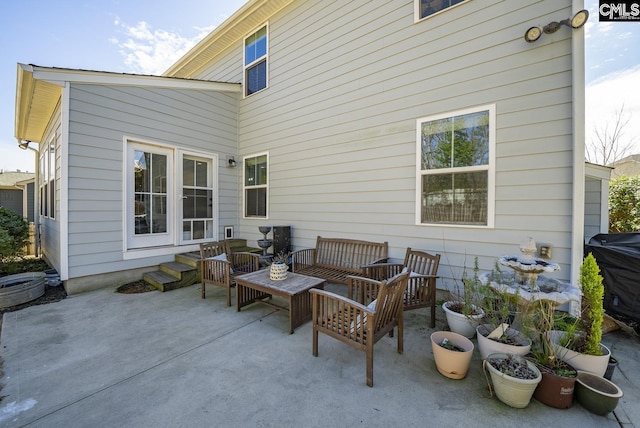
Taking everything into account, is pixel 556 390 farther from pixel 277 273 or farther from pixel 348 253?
pixel 348 253

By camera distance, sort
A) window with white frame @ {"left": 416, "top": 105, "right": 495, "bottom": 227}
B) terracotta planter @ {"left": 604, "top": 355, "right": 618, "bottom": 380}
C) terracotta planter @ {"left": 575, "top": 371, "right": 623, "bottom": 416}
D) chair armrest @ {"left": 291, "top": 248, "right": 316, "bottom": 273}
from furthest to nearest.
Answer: chair armrest @ {"left": 291, "top": 248, "right": 316, "bottom": 273}, window with white frame @ {"left": 416, "top": 105, "right": 495, "bottom": 227}, terracotta planter @ {"left": 604, "top": 355, "right": 618, "bottom": 380}, terracotta planter @ {"left": 575, "top": 371, "right": 623, "bottom": 416}

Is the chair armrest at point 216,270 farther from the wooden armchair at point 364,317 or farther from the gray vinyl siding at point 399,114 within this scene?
the wooden armchair at point 364,317

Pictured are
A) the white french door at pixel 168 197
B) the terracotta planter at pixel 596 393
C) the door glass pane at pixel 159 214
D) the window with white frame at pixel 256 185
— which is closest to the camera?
the terracotta planter at pixel 596 393

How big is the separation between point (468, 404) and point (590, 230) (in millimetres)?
5023

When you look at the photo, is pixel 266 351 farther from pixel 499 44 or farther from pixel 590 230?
pixel 590 230

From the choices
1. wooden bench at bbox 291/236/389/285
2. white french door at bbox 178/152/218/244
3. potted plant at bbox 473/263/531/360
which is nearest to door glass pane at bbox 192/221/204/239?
white french door at bbox 178/152/218/244

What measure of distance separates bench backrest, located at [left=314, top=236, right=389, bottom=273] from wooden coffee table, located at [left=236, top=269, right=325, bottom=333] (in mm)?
1096

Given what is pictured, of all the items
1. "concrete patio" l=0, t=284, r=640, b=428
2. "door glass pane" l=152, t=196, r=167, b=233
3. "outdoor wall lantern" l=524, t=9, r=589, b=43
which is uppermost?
"outdoor wall lantern" l=524, t=9, r=589, b=43

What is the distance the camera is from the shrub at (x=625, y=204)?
17.4 feet

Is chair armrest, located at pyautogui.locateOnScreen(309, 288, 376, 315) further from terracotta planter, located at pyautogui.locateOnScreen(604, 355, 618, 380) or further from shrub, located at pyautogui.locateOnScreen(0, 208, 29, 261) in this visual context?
shrub, located at pyautogui.locateOnScreen(0, 208, 29, 261)

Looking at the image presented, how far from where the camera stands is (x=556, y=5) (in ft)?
9.30

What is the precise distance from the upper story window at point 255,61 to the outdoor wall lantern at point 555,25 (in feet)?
15.8

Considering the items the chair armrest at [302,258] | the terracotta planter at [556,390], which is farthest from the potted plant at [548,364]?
the chair armrest at [302,258]

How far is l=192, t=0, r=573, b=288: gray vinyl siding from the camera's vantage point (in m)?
2.92
